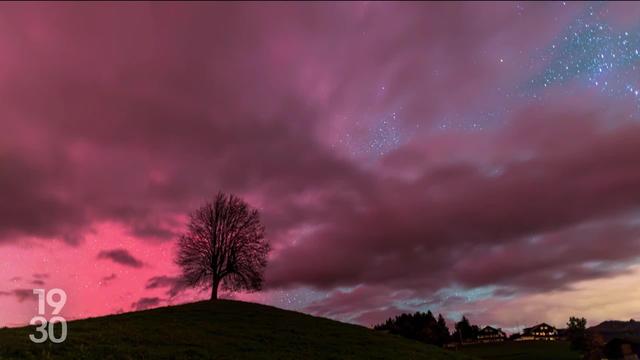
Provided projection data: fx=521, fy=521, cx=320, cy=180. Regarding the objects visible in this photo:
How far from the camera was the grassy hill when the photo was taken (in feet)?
101

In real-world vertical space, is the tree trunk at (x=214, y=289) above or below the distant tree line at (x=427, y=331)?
above

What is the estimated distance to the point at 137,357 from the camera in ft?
99.0

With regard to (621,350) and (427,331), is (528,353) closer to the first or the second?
(621,350)

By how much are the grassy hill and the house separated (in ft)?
254

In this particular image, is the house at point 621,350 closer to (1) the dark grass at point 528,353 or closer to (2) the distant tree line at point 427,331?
(1) the dark grass at point 528,353

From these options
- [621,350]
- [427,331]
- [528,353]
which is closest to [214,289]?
[528,353]

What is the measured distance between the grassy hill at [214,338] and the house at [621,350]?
77.6 meters

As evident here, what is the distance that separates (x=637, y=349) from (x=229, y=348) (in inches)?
4286

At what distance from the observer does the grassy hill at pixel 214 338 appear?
30.8 m

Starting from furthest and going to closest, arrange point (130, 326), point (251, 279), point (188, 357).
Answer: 1. point (251, 279)
2. point (130, 326)
3. point (188, 357)

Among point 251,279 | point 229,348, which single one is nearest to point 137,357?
point 229,348

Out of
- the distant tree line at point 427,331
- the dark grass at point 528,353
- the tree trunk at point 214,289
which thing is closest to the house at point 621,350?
the dark grass at point 528,353

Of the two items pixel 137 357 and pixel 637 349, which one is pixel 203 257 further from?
pixel 637 349

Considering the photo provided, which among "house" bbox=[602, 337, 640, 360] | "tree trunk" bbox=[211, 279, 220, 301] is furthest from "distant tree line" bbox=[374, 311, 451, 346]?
"tree trunk" bbox=[211, 279, 220, 301]
